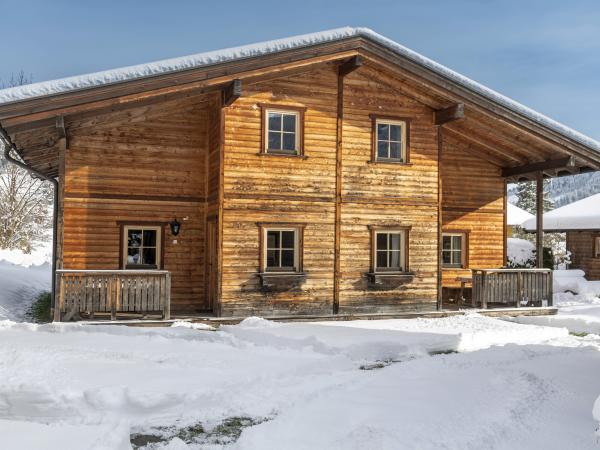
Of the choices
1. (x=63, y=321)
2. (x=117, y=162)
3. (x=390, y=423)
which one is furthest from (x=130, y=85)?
(x=390, y=423)

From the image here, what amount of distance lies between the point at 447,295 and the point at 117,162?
9.75 metres

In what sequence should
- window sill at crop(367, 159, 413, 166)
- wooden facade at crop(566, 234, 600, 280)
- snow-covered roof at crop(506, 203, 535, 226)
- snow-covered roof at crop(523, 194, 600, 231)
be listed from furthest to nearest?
1. snow-covered roof at crop(506, 203, 535, 226)
2. wooden facade at crop(566, 234, 600, 280)
3. snow-covered roof at crop(523, 194, 600, 231)
4. window sill at crop(367, 159, 413, 166)

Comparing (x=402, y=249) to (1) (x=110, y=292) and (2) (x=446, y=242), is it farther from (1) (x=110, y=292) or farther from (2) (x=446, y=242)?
(1) (x=110, y=292)

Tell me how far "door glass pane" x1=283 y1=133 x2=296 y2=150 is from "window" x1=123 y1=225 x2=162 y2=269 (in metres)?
3.59

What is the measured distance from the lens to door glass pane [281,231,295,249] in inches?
520

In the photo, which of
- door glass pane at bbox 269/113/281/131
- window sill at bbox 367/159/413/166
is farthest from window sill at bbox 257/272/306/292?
door glass pane at bbox 269/113/281/131

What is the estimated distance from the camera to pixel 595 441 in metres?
5.24

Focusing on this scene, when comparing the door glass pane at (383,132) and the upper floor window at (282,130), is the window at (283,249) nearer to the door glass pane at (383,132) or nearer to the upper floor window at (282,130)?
the upper floor window at (282,130)

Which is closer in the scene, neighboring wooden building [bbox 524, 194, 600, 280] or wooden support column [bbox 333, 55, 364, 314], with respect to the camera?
wooden support column [bbox 333, 55, 364, 314]

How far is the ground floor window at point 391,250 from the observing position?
14.0 meters

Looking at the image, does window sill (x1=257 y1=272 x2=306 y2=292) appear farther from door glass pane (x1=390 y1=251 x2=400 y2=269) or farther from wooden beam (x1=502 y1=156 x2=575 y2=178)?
wooden beam (x1=502 y1=156 x2=575 y2=178)

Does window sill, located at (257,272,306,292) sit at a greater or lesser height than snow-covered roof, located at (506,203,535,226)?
lesser

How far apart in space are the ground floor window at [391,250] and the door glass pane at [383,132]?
2.29 metres

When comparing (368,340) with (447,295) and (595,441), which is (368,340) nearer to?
(595,441)
